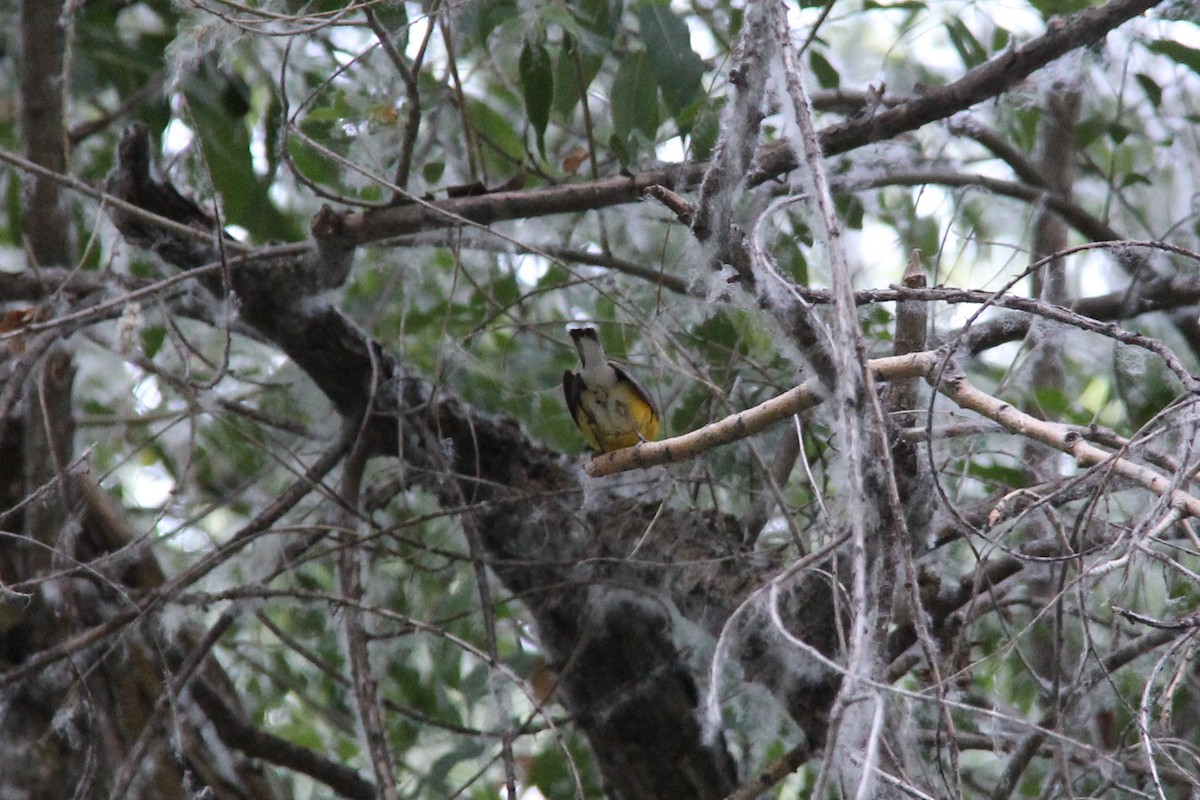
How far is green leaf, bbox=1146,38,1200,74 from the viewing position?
9.80ft

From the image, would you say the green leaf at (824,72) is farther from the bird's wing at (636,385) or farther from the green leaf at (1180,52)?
the bird's wing at (636,385)

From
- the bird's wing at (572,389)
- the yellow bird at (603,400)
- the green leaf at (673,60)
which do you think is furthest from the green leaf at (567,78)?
the bird's wing at (572,389)

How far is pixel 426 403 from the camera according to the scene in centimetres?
298

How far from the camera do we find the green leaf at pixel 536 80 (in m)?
2.85

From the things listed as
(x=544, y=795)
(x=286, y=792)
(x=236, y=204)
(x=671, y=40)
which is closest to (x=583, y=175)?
(x=671, y=40)

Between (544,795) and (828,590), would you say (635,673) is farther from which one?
(828,590)

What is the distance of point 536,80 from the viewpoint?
9.38ft

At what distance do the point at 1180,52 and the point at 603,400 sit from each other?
1726mm

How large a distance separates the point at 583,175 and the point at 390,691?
1.87 meters

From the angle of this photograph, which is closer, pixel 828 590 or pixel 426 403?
pixel 828 590

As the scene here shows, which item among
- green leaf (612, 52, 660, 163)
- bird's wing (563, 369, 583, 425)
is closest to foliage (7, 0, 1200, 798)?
green leaf (612, 52, 660, 163)

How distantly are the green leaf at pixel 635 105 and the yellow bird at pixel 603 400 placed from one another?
502 mm

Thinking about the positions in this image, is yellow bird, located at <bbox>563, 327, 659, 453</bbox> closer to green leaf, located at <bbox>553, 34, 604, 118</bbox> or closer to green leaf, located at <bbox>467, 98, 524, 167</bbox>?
green leaf, located at <bbox>553, 34, 604, 118</bbox>

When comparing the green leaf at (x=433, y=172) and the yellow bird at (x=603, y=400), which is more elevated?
the green leaf at (x=433, y=172)
